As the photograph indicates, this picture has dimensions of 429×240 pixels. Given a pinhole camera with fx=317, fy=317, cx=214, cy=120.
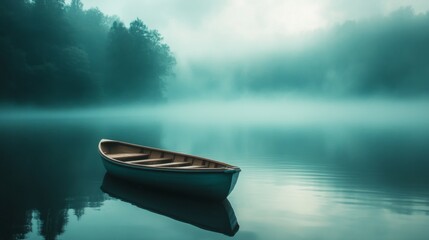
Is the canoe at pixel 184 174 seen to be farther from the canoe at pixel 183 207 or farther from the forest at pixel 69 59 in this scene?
the forest at pixel 69 59

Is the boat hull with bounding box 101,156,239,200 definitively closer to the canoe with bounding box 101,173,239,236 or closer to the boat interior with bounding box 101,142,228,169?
the canoe with bounding box 101,173,239,236

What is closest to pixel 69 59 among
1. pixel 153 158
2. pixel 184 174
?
pixel 153 158

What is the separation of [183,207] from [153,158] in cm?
500

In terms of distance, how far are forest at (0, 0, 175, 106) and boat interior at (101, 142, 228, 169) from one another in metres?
51.0

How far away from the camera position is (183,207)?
34.9 ft

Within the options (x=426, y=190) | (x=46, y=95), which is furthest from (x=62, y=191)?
(x=46, y=95)

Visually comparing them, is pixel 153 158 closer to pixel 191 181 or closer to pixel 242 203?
pixel 191 181

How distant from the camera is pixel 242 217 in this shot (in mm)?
10078

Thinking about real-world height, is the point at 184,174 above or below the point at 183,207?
above

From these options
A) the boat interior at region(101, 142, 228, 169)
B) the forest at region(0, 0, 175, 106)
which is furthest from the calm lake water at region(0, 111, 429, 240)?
the forest at region(0, 0, 175, 106)

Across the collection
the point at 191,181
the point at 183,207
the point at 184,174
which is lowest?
the point at 183,207

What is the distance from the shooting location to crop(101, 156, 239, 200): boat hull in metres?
10.1

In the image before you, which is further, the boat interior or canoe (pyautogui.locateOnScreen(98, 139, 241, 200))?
the boat interior

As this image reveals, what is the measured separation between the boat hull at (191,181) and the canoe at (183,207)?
1.06 feet
